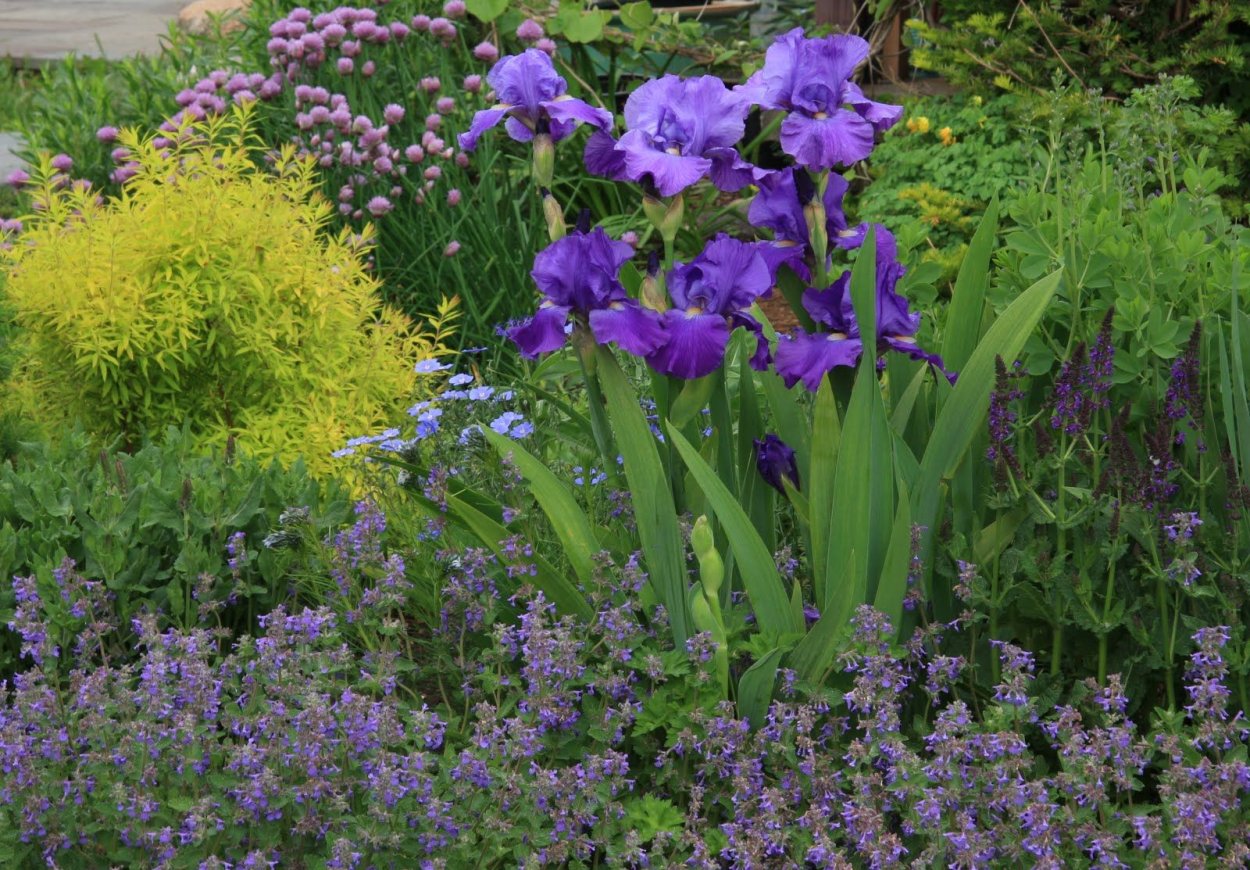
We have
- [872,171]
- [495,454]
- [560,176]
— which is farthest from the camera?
[560,176]

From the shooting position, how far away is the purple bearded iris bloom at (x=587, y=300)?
2.24 meters

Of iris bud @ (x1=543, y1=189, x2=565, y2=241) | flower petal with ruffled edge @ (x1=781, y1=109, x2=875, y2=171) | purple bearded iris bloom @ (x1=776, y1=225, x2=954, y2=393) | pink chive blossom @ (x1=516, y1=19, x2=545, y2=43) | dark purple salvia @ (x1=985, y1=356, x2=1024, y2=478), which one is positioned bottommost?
dark purple salvia @ (x1=985, y1=356, x2=1024, y2=478)

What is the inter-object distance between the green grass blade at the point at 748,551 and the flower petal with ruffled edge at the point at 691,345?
0.11 metres

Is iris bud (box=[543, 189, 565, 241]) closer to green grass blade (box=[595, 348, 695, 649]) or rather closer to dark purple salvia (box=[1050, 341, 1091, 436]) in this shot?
green grass blade (box=[595, 348, 695, 649])

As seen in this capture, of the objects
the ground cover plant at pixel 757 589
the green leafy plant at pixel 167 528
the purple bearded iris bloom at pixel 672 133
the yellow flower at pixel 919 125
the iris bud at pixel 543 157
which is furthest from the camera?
the yellow flower at pixel 919 125

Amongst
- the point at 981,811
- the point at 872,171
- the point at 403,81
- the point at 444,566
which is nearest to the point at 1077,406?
the point at 981,811

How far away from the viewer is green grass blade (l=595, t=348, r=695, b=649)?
2.38 m

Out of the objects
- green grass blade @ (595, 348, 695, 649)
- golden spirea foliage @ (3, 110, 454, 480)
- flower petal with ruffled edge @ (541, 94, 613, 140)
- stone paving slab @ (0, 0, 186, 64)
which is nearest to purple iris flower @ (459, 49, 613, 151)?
flower petal with ruffled edge @ (541, 94, 613, 140)

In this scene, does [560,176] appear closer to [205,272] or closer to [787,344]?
[205,272]

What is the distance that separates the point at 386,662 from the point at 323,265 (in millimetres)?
1816

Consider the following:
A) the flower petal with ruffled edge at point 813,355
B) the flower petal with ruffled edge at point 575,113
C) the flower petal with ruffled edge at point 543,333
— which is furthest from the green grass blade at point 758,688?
the flower petal with ruffled edge at point 575,113

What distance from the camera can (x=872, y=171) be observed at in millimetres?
5422

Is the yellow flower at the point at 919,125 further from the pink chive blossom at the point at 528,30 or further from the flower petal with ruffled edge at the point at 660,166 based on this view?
the flower petal with ruffled edge at the point at 660,166

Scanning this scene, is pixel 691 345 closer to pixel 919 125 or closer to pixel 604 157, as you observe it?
pixel 604 157
